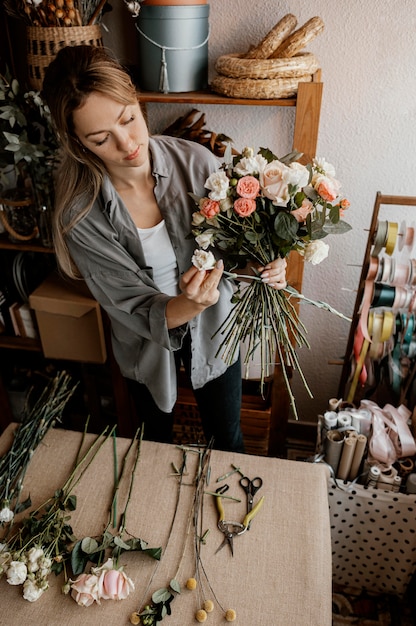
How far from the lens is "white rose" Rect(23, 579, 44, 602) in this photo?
1073 millimetres

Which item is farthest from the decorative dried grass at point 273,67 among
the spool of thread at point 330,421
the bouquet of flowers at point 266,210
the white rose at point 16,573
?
the white rose at point 16,573

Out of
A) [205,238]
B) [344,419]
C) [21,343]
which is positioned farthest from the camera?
[21,343]

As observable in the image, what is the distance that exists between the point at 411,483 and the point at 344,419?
264mm

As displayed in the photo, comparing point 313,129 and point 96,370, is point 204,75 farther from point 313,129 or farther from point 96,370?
point 96,370

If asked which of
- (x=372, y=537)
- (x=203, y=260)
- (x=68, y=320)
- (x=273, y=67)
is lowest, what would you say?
(x=372, y=537)

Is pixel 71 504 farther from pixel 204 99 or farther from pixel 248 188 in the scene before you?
pixel 204 99

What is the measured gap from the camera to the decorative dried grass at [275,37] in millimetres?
1451

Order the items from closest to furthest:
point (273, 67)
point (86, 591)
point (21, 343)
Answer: point (86, 591) < point (273, 67) < point (21, 343)

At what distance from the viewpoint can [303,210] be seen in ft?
3.71

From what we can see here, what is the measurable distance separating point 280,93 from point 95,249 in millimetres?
671

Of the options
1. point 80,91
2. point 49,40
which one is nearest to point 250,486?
point 80,91

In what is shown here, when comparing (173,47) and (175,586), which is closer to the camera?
(175,586)

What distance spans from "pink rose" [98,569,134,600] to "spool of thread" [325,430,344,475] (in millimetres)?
754

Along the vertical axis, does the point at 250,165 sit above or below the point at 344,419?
above
